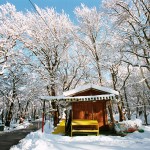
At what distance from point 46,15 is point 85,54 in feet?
23.2

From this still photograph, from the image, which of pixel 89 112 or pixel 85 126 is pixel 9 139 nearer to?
pixel 85 126

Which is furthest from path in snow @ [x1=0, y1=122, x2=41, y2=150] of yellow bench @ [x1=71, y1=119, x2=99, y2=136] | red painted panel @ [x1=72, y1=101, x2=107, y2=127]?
red painted panel @ [x1=72, y1=101, x2=107, y2=127]

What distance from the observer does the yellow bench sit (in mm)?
Answer: 15467

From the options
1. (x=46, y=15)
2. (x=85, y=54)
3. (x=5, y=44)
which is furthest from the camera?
(x=85, y=54)

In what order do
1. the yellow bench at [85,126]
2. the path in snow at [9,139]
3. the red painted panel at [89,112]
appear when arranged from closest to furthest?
the path in snow at [9,139]
the yellow bench at [85,126]
the red painted panel at [89,112]

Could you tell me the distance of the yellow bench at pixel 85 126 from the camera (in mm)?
15467

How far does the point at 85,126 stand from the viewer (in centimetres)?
1708

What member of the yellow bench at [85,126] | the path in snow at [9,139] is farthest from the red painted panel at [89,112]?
the path in snow at [9,139]

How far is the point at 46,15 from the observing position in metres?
27.3

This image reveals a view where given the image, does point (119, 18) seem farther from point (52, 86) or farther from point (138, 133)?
point (52, 86)

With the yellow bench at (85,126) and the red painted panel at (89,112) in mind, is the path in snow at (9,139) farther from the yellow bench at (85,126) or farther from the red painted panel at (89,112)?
the red painted panel at (89,112)

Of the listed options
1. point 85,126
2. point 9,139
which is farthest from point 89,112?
point 9,139

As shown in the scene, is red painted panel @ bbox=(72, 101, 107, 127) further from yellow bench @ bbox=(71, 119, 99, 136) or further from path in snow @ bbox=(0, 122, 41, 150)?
path in snow @ bbox=(0, 122, 41, 150)

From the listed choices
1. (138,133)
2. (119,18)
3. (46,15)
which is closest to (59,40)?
(46,15)
